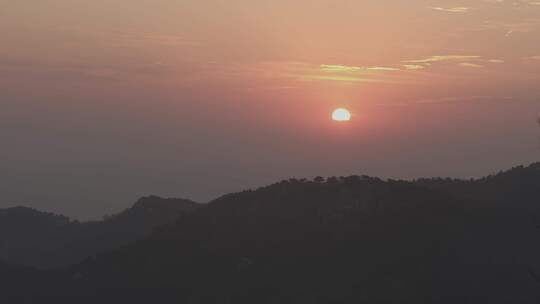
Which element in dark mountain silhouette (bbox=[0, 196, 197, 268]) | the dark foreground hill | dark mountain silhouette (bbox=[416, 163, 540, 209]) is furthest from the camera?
dark mountain silhouette (bbox=[0, 196, 197, 268])

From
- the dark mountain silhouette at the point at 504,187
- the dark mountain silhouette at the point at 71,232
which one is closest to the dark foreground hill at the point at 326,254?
the dark mountain silhouette at the point at 504,187

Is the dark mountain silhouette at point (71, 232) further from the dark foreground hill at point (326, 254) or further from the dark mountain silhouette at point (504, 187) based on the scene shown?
the dark mountain silhouette at point (504, 187)

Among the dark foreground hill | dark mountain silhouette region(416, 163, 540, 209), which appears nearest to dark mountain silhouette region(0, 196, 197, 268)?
the dark foreground hill

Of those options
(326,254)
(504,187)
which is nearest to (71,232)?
(504,187)

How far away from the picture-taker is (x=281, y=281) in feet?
236

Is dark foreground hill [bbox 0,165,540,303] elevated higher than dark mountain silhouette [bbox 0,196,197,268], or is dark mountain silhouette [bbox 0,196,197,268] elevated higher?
dark mountain silhouette [bbox 0,196,197,268]

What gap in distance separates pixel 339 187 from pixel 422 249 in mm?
14381

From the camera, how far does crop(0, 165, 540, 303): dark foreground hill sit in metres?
68.5

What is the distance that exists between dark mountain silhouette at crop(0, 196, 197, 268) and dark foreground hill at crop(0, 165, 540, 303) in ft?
80.2

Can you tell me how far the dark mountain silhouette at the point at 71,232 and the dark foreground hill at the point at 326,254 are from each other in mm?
24449

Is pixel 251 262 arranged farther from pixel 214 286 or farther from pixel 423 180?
pixel 423 180

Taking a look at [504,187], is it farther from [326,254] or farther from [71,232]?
[71,232]

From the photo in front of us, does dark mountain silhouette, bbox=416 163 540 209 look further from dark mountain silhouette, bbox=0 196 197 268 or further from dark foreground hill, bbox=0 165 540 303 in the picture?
dark mountain silhouette, bbox=0 196 197 268

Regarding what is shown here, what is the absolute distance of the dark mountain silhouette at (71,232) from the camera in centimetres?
11606
